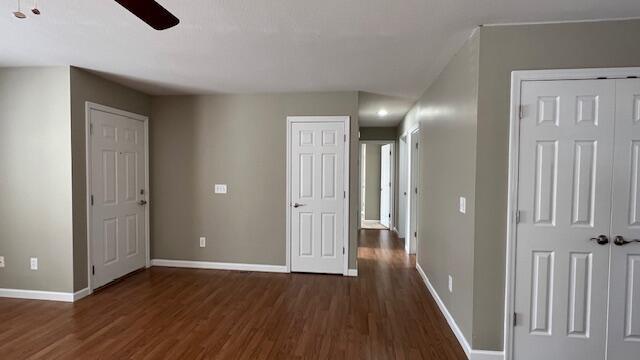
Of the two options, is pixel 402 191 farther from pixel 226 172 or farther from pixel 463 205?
pixel 463 205

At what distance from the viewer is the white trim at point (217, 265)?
4.05m

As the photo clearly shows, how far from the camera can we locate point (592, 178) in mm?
2029

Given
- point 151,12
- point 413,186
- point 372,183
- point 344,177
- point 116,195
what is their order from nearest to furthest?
point 151,12
point 116,195
point 344,177
point 413,186
point 372,183

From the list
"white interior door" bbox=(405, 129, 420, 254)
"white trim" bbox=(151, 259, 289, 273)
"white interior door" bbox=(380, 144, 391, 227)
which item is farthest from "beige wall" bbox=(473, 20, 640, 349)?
"white interior door" bbox=(380, 144, 391, 227)

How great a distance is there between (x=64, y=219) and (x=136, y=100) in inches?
66.7

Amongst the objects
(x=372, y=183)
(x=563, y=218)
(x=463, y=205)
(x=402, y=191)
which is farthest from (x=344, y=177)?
(x=372, y=183)

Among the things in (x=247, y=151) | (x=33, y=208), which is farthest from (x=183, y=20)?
(x=33, y=208)

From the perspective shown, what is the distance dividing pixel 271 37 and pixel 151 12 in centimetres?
112

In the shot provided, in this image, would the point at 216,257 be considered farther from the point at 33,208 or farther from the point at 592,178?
the point at 592,178

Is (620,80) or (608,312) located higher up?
(620,80)

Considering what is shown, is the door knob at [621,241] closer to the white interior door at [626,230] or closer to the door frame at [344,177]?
the white interior door at [626,230]

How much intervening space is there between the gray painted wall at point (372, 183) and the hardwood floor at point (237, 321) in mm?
4221

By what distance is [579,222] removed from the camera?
6.73 feet

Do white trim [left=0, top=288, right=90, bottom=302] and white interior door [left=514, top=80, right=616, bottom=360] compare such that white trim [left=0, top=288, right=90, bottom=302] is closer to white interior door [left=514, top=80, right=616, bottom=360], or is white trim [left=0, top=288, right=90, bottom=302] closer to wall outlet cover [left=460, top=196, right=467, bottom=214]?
wall outlet cover [left=460, top=196, right=467, bottom=214]
